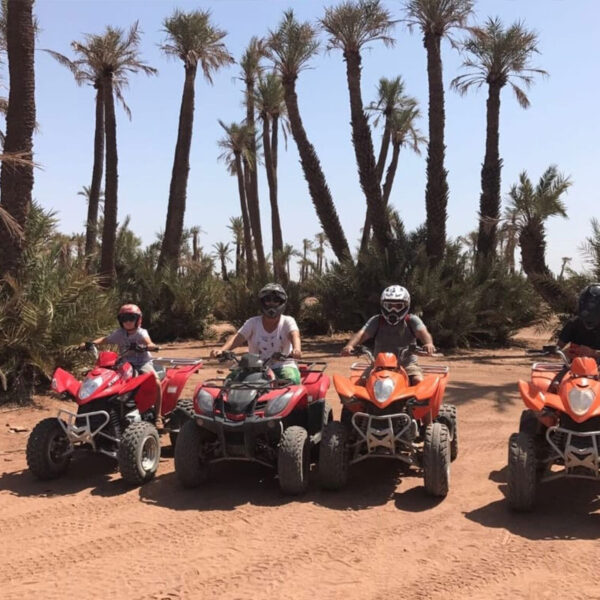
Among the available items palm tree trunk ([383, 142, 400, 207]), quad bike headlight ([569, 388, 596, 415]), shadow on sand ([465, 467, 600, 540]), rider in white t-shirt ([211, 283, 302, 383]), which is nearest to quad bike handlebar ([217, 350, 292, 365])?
rider in white t-shirt ([211, 283, 302, 383])

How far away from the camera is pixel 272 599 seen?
3.56 meters

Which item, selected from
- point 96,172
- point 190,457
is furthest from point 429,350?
point 96,172

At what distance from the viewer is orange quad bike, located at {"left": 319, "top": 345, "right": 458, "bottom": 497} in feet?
16.6

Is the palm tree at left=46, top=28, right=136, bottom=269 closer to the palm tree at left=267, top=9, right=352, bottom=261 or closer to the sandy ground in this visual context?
the palm tree at left=267, top=9, right=352, bottom=261

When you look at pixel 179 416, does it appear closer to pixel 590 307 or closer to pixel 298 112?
pixel 590 307

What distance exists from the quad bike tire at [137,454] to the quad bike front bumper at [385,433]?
5.82 feet

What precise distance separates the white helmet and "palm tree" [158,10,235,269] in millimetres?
15337

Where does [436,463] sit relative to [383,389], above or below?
below

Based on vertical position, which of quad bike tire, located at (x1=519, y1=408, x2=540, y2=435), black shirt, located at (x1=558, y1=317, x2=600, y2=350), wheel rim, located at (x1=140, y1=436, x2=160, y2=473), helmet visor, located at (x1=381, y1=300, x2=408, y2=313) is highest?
helmet visor, located at (x1=381, y1=300, x2=408, y2=313)

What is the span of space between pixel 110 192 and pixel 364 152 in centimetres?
816

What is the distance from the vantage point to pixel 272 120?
Answer: 3052 centimetres

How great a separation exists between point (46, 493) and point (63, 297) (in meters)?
4.45

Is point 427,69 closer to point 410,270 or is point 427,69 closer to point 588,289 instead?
point 410,270

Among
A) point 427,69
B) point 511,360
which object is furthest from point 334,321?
point 427,69
